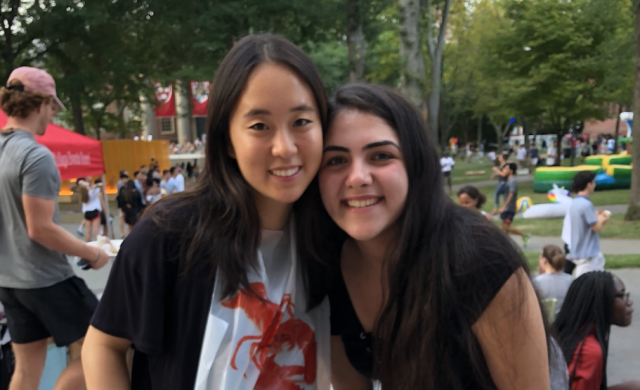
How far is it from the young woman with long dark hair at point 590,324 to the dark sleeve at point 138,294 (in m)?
2.47

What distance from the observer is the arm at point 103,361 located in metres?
1.62

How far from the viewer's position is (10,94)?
3.15 meters

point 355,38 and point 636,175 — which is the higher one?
point 355,38

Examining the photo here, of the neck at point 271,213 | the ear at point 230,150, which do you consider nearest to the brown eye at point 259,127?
the ear at point 230,150

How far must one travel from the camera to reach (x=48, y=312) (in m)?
3.08

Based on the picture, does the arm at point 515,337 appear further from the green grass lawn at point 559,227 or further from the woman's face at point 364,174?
the green grass lawn at point 559,227

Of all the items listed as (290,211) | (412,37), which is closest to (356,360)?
(290,211)

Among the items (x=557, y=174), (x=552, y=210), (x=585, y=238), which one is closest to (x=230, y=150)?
(x=585, y=238)

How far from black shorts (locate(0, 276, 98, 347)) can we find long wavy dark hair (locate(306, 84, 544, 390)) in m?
1.86

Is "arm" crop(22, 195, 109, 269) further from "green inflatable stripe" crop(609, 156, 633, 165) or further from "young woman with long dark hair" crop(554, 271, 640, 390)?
"green inflatable stripe" crop(609, 156, 633, 165)

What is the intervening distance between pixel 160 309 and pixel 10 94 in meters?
2.21

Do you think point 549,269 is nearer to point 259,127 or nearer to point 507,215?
point 259,127

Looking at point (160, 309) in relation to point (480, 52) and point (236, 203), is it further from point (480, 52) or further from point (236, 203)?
point (480, 52)

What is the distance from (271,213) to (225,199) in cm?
19
